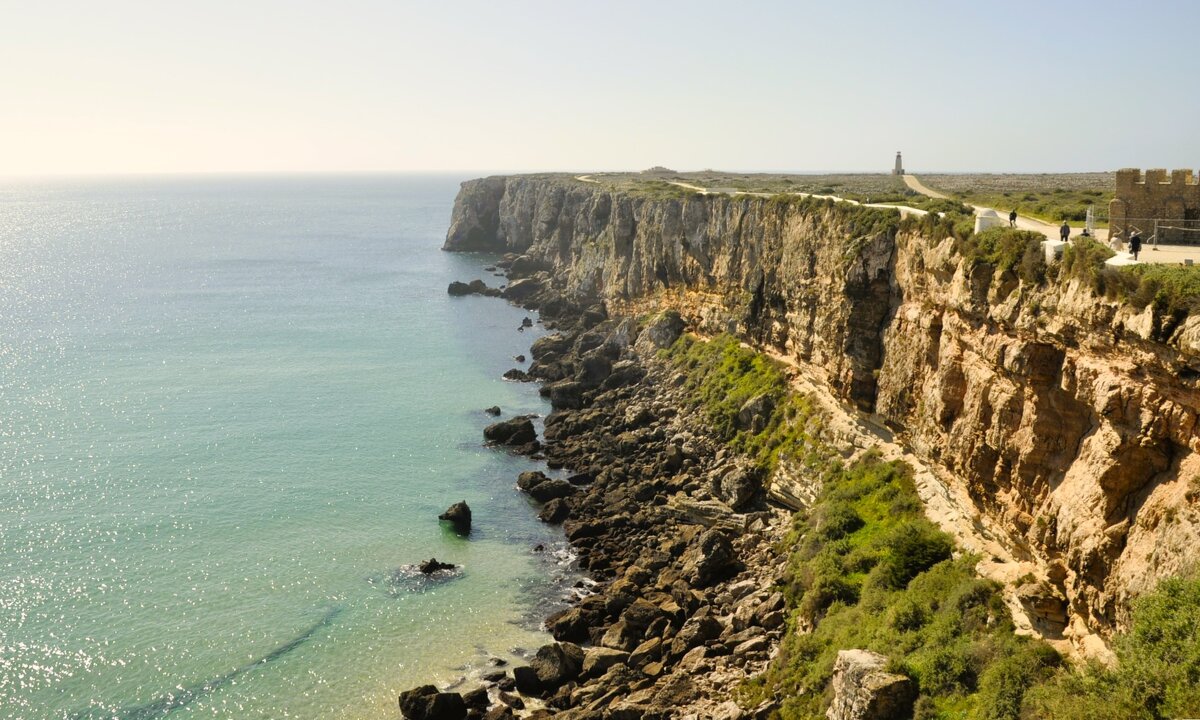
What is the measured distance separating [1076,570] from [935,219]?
1890cm

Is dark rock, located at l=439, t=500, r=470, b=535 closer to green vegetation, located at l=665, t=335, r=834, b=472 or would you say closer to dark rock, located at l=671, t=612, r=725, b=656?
green vegetation, located at l=665, t=335, r=834, b=472

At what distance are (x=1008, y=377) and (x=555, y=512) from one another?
27354 mm

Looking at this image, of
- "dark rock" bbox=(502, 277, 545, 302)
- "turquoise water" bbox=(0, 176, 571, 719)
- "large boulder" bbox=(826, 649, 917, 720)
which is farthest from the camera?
"dark rock" bbox=(502, 277, 545, 302)

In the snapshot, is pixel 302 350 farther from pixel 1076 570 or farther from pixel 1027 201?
pixel 1076 570

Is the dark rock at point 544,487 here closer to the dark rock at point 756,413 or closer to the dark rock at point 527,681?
the dark rock at point 756,413

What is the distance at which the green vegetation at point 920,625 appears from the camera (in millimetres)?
18625

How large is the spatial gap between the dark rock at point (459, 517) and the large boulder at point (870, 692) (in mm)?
26434

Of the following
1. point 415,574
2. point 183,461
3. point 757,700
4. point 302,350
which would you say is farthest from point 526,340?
point 757,700

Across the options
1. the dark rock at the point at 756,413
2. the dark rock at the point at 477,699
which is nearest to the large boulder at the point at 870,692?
the dark rock at the point at 477,699

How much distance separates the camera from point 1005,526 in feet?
94.8

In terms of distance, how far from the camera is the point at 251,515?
5016 centimetres

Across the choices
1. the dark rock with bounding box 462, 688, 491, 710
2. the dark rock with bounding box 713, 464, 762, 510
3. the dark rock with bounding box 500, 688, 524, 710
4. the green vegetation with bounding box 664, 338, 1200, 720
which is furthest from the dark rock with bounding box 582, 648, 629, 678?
the dark rock with bounding box 713, 464, 762, 510

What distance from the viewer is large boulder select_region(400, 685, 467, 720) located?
3225 cm

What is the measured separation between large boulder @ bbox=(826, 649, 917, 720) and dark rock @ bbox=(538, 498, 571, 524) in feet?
82.2
